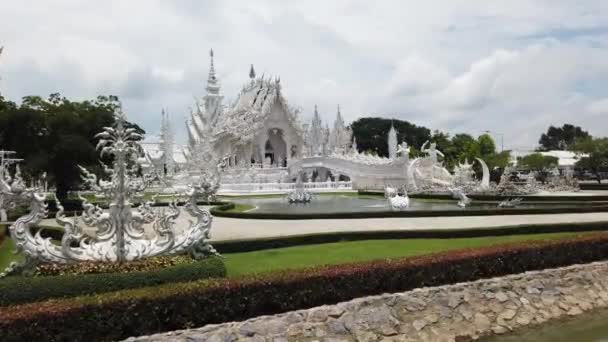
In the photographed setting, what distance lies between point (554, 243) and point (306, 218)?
9696mm

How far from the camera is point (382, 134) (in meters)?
92.2

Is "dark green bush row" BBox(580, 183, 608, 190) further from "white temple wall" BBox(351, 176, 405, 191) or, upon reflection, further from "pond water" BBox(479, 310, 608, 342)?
"pond water" BBox(479, 310, 608, 342)

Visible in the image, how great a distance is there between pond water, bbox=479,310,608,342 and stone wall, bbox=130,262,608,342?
0.22m

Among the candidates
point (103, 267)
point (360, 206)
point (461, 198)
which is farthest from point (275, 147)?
point (103, 267)

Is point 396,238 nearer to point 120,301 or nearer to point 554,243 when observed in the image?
point 554,243

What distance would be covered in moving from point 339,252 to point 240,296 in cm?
458

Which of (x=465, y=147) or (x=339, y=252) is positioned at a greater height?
(x=465, y=147)

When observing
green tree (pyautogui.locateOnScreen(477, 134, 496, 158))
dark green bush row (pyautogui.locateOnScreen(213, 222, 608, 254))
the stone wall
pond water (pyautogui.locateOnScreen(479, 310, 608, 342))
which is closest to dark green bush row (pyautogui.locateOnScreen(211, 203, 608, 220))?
dark green bush row (pyautogui.locateOnScreen(213, 222, 608, 254))

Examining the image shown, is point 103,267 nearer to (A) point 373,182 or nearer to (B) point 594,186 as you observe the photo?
(A) point 373,182

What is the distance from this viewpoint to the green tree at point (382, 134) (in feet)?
300

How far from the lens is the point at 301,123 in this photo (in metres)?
61.3

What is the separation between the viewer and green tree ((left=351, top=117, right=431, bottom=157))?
3597 inches

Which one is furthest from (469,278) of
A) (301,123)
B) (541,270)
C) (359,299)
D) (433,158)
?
(301,123)

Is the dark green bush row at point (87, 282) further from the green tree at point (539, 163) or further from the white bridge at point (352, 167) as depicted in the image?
the green tree at point (539, 163)
